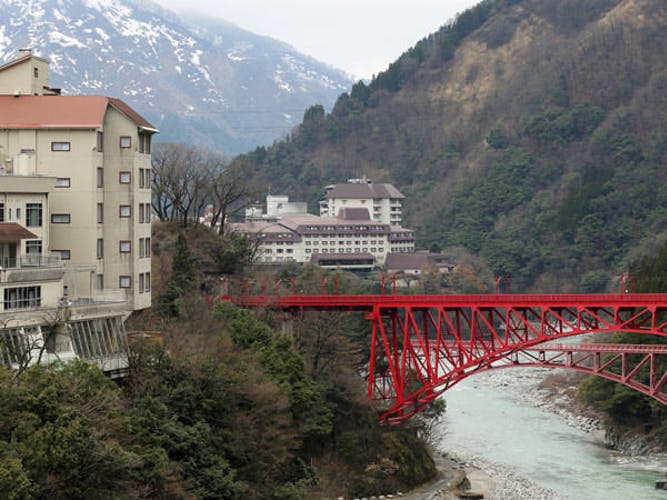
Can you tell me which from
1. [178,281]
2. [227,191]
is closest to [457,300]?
[178,281]

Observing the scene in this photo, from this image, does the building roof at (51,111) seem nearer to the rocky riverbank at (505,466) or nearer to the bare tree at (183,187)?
the rocky riverbank at (505,466)

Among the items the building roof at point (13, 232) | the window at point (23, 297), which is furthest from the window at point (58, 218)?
the window at point (23, 297)

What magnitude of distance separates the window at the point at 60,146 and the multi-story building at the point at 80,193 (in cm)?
3

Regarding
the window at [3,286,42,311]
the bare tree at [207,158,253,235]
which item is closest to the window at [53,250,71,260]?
the window at [3,286,42,311]

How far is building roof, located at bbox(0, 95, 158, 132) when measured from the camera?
157 feet

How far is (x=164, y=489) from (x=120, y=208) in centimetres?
1480

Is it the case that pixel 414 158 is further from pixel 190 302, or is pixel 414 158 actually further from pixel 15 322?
pixel 15 322

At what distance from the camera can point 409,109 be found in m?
188

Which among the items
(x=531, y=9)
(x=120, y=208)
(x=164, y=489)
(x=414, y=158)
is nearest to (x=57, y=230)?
(x=120, y=208)

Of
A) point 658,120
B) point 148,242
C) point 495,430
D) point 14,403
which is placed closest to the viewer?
point 14,403

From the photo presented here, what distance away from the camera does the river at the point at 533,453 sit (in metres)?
55.8

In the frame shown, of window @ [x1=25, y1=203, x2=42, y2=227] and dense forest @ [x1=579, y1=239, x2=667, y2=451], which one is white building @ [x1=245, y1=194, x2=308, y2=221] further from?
window @ [x1=25, y1=203, x2=42, y2=227]

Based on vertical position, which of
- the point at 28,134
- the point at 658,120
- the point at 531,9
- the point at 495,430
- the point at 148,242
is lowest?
the point at 495,430

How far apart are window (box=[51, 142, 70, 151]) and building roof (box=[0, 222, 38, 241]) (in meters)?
5.33
